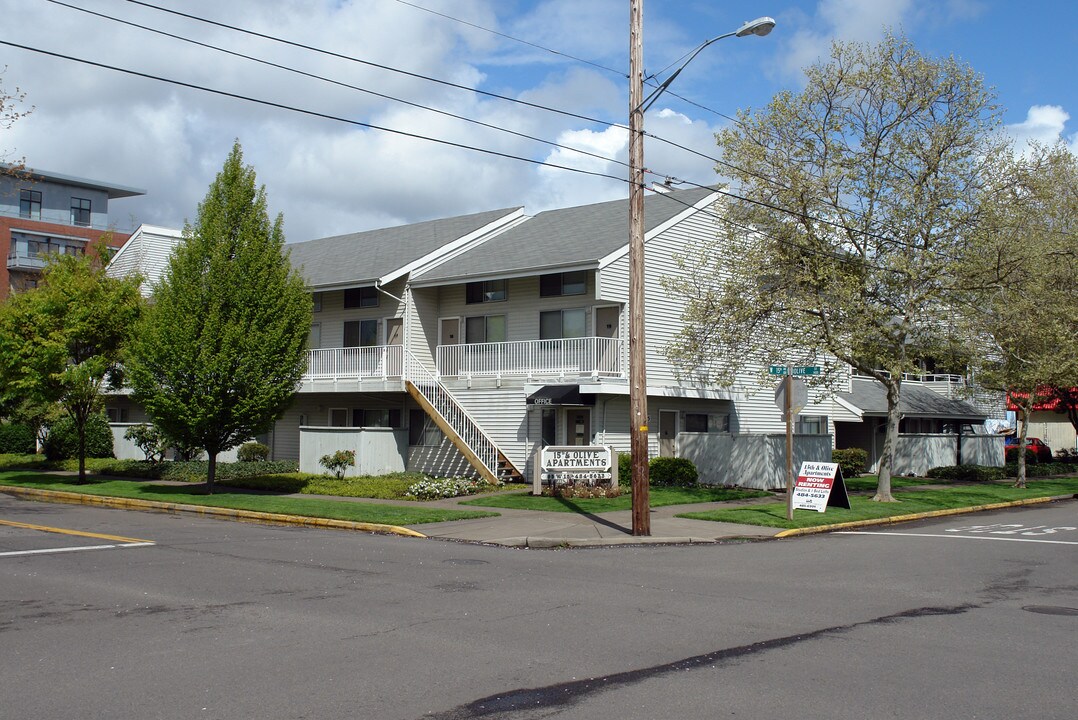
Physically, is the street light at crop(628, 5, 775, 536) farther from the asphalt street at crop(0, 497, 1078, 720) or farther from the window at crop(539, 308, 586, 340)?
the window at crop(539, 308, 586, 340)

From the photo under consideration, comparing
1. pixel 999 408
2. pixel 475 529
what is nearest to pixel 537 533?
pixel 475 529

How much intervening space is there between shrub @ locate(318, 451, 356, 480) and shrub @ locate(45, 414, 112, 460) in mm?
12939

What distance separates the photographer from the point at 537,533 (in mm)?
18062

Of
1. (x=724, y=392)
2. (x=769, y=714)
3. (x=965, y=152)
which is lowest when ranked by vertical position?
(x=769, y=714)

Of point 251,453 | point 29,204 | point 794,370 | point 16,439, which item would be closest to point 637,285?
point 794,370

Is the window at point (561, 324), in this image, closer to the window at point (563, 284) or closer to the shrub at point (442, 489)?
the window at point (563, 284)

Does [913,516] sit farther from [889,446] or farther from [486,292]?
[486,292]

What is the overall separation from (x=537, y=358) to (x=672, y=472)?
508 cm

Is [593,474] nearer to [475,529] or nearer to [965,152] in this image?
[475,529]

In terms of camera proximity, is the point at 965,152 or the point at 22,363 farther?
the point at 22,363

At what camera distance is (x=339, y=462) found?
29.3 metres

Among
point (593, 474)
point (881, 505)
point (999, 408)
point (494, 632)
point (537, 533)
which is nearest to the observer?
point (494, 632)

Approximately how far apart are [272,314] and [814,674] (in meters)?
19.6

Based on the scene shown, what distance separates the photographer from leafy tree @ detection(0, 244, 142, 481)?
27.2m
